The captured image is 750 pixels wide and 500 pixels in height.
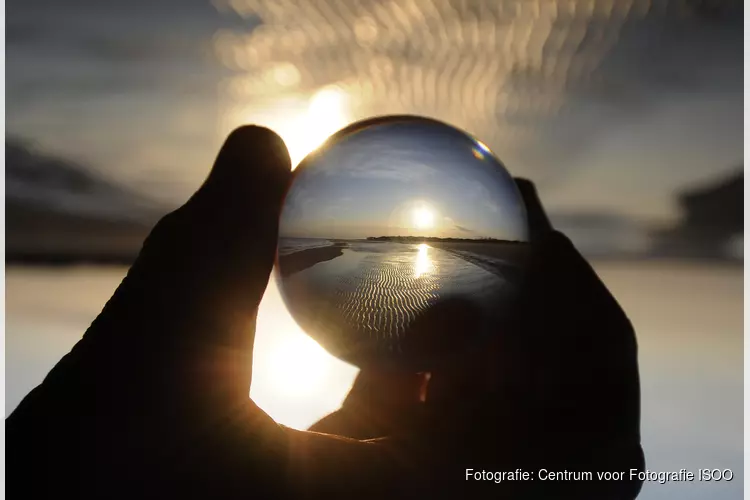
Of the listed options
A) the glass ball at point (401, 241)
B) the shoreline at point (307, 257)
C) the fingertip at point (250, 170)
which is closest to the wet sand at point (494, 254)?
the glass ball at point (401, 241)

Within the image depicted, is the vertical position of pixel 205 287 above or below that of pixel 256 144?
→ below

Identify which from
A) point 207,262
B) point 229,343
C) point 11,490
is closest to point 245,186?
point 207,262

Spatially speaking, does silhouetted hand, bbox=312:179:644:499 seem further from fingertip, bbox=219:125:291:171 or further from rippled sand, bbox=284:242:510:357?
fingertip, bbox=219:125:291:171

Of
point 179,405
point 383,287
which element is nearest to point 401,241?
point 383,287

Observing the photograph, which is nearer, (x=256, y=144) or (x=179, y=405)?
(x=179, y=405)

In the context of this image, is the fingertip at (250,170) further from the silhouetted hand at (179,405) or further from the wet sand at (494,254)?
the wet sand at (494,254)

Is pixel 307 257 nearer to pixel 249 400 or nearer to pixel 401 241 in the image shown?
pixel 401 241
